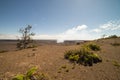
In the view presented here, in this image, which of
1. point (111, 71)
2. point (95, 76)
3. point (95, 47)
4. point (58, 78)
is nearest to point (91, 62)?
point (111, 71)

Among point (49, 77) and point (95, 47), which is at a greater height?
point (95, 47)

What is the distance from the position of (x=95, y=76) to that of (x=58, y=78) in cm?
231

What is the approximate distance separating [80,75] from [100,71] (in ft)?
5.48

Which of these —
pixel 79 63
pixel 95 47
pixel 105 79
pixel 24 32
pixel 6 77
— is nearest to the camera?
pixel 6 77

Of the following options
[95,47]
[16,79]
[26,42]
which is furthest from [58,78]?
[26,42]

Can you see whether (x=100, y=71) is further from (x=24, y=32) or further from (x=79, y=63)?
(x=24, y=32)

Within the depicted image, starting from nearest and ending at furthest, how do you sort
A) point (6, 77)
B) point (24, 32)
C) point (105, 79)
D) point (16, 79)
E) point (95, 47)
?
point (16, 79) < point (6, 77) < point (105, 79) < point (95, 47) < point (24, 32)

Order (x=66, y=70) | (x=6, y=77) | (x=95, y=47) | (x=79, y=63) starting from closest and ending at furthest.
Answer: (x=6, y=77) < (x=66, y=70) < (x=79, y=63) < (x=95, y=47)

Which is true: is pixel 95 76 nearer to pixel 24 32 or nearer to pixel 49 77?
pixel 49 77

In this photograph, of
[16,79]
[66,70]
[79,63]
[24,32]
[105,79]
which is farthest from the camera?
[24,32]

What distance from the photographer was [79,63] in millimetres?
9016

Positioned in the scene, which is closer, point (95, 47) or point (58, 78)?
point (58, 78)

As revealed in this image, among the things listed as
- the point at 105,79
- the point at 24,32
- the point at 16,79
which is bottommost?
the point at 105,79

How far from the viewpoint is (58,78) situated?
6.41 meters
